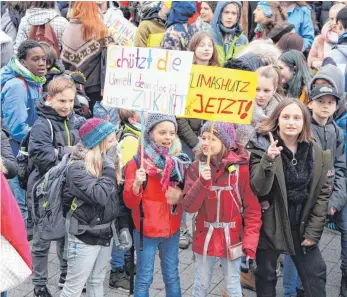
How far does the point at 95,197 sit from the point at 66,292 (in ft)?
2.68

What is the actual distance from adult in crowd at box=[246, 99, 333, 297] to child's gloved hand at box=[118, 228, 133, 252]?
957mm

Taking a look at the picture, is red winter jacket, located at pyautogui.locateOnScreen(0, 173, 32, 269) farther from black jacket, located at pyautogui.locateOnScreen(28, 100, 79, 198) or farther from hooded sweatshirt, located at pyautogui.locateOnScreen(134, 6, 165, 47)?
hooded sweatshirt, located at pyautogui.locateOnScreen(134, 6, 165, 47)

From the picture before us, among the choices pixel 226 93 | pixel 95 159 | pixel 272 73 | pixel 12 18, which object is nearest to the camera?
pixel 226 93

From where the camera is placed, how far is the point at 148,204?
5195 millimetres

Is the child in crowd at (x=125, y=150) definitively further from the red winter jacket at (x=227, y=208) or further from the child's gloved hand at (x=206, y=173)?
the child's gloved hand at (x=206, y=173)

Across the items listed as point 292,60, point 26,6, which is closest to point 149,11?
point 26,6

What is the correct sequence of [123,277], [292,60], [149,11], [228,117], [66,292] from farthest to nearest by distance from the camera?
[149,11]
[292,60]
[123,277]
[66,292]
[228,117]

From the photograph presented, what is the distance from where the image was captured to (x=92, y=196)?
502 cm

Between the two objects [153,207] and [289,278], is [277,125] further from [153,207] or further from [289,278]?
[289,278]

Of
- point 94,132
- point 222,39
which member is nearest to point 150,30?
point 222,39

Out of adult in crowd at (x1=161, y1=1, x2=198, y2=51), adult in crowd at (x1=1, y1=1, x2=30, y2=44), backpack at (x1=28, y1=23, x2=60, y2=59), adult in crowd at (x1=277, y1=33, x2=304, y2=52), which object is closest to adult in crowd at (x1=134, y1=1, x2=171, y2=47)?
adult in crowd at (x1=161, y1=1, x2=198, y2=51)

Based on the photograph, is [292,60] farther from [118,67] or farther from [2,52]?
[2,52]

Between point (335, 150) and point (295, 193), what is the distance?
0.77 m

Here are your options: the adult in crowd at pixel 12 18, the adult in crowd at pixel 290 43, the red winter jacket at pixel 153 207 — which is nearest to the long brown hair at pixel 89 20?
the adult in crowd at pixel 12 18
